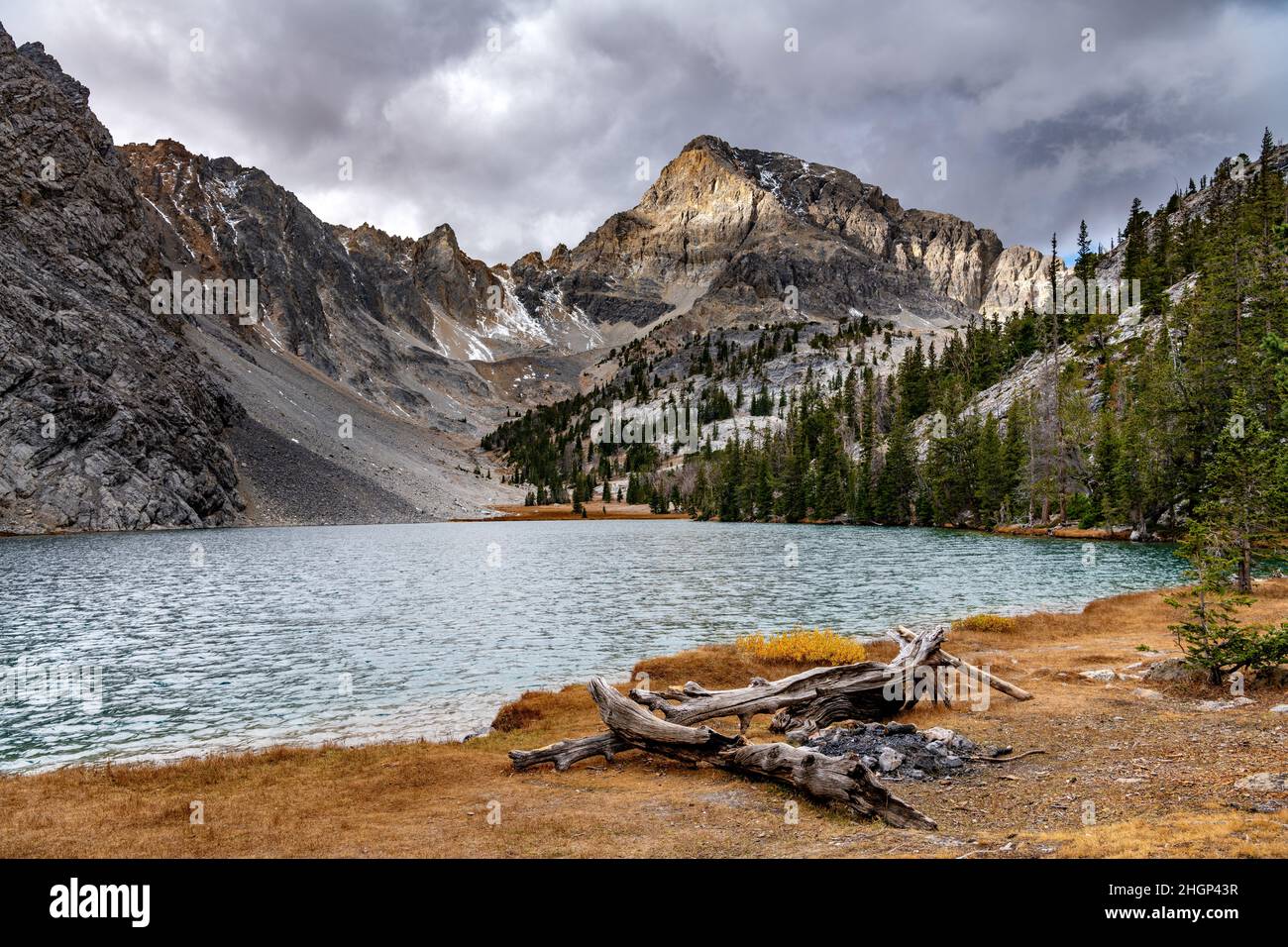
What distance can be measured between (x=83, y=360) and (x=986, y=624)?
11743 cm

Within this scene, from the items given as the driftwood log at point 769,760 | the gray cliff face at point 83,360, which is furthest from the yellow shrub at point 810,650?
the gray cliff face at point 83,360

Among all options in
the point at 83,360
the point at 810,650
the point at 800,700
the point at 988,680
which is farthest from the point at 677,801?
the point at 83,360

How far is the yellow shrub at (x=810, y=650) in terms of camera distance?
23.4m

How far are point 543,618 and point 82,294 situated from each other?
113 m

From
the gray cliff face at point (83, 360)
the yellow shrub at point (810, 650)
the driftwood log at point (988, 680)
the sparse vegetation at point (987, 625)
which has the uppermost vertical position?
the gray cliff face at point (83, 360)

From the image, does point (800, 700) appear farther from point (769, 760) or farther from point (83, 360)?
point (83, 360)

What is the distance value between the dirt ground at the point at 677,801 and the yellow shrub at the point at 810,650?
20.1 feet

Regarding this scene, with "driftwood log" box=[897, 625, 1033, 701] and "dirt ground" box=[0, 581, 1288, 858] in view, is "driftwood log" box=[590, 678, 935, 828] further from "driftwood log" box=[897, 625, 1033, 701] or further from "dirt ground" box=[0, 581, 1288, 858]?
"driftwood log" box=[897, 625, 1033, 701]

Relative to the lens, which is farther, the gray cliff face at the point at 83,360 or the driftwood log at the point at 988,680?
the gray cliff face at the point at 83,360

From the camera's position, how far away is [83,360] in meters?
98.7

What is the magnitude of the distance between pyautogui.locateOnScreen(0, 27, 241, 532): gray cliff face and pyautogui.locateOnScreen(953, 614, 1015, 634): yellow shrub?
99583 millimetres

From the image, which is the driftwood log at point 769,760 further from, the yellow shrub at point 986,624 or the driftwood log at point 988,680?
the yellow shrub at point 986,624

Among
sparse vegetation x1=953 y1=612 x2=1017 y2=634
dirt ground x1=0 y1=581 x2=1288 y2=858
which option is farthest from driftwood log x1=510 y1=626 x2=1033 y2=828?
sparse vegetation x1=953 y1=612 x2=1017 y2=634
